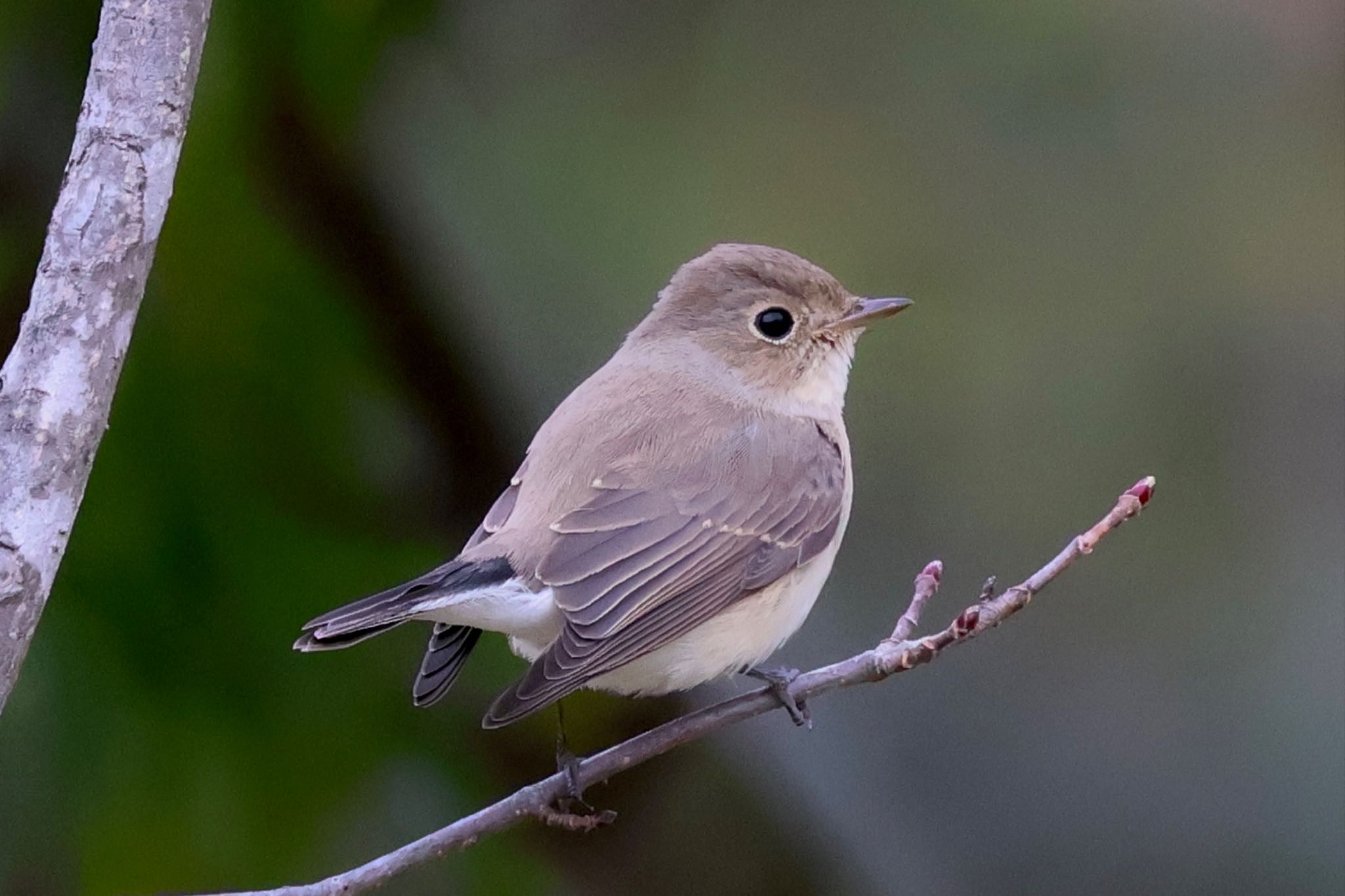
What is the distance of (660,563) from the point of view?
304 cm

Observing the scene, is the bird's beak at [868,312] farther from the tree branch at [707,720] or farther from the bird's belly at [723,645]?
the tree branch at [707,720]

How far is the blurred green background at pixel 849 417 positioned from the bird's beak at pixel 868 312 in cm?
88

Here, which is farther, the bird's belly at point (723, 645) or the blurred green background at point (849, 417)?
the blurred green background at point (849, 417)

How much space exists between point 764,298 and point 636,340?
15.4 inches

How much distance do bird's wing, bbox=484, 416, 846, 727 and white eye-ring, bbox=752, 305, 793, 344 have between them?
0.21m

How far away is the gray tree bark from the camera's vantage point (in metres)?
2.21

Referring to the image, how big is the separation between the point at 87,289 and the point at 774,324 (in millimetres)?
1722

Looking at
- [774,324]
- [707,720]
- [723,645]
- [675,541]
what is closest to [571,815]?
[707,720]

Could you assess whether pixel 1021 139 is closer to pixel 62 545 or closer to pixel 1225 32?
pixel 1225 32

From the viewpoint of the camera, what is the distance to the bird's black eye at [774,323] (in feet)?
11.6

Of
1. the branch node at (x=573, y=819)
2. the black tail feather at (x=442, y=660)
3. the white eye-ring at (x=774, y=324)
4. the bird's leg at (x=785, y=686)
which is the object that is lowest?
the branch node at (x=573, y=819)

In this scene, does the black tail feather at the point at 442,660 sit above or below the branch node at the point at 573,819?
above

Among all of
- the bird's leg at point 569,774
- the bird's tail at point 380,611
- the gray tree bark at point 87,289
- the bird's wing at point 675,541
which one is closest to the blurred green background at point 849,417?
the bird's wing at point 675,541

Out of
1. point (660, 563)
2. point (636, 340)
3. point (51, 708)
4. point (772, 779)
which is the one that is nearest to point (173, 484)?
point (51, 708)
